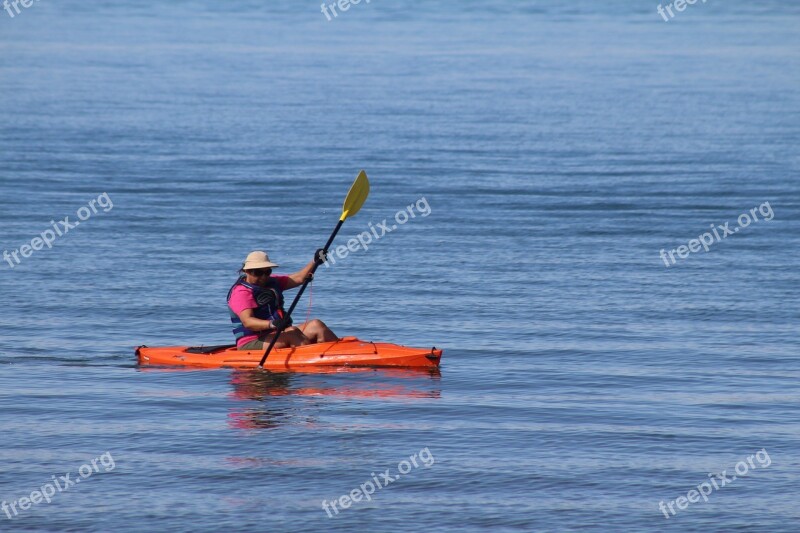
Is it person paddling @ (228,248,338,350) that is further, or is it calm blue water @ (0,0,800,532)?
person paddling @ (228,248,338,350)

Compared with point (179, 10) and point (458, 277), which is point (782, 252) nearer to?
point (458, 277)

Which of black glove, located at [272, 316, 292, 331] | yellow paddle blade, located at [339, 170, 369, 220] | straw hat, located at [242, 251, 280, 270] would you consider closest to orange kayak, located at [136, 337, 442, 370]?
black glove, located at [272, 316, 292, 331]

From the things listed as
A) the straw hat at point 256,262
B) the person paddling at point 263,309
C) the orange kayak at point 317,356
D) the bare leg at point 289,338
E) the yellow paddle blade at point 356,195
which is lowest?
the orange kayak at point 317,356

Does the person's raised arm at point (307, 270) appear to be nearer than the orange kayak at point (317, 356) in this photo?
Yes

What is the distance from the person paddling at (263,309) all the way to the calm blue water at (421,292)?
1.68 feet

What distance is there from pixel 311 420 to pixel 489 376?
2518 mm

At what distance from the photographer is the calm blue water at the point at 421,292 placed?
1162 centimetres

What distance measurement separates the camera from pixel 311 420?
13.4 meters

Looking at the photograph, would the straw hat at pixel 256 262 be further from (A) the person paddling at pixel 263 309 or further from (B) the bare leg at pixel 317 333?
(B) the bare leg at pixel 317 333

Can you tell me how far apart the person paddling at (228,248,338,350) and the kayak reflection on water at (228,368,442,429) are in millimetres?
408

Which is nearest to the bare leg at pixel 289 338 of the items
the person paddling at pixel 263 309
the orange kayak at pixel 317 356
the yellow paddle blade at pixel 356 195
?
the person paddling at pixel 263 309

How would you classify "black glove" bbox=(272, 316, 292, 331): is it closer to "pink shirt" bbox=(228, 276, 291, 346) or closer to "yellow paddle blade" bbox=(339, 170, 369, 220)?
"pink shirt" bbox=(228, 276, 291, 346)

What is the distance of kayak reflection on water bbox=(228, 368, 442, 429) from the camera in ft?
44.8

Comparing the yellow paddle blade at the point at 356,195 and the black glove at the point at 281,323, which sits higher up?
the yellow paddle blade at the point at 356,195
